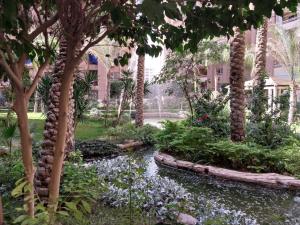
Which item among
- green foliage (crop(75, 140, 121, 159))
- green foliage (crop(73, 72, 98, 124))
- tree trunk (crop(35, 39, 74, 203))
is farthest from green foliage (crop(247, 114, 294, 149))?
tree trunk (crop(35, 39, 74, 203))

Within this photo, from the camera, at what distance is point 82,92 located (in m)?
13.4

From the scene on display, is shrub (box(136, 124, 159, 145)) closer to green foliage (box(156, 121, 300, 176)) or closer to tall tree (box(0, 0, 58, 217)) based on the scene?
green foliage (box(156, 121, 300, 176))

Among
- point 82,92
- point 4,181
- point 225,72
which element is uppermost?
point 225,72

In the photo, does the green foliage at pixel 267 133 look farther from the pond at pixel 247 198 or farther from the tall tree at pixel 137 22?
the tall tree at pixel 137 22

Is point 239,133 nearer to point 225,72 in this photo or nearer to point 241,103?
point 241,103

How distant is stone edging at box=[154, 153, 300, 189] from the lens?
852 cm

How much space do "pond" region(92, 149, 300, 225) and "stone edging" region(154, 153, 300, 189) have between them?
139 millimetres

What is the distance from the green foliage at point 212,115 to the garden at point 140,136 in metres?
0.04

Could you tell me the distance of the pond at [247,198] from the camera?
6567mm

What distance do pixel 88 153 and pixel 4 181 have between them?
601cm

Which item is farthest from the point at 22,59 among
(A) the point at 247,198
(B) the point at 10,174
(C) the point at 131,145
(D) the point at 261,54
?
(D) the point at 261,54

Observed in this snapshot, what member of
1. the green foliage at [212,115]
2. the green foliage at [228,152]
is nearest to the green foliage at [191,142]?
the green foliage at [228,152]

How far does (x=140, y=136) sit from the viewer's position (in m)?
15.6

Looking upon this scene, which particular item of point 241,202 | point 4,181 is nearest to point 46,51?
point 4,181
